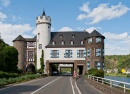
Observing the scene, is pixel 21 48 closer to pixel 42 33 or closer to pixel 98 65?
pixel 42 33

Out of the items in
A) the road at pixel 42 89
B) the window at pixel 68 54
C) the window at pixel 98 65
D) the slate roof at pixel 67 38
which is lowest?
the road at pixel 42 89

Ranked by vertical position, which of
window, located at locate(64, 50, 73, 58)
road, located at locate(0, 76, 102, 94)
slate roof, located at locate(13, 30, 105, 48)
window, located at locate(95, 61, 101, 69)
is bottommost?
road, located at locate(0, 76, 102, 94)

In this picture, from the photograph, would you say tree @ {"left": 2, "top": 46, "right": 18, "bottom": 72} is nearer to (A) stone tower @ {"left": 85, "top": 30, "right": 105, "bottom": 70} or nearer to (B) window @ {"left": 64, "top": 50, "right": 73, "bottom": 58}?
(B) window @ {"left": 64, "top": 50, "right": 73, "bottom": 58}

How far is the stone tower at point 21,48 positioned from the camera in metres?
69.0

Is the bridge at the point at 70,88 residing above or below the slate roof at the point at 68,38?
below

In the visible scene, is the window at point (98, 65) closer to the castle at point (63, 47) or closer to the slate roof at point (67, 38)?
the castle at point (63, 47)

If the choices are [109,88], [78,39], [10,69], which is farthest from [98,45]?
[109,88]

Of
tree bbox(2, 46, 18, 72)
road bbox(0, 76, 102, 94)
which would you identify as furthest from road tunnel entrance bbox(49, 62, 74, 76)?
road bbox(0, 76, 102, 94)

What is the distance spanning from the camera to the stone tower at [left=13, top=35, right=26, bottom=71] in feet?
226

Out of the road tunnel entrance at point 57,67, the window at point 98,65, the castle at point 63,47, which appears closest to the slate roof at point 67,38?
the castle at point 63,47

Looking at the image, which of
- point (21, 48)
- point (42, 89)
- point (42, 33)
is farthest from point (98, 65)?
point (42, 89)

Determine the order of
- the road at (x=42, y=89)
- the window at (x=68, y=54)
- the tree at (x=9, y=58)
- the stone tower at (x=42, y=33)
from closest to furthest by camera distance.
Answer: the road at (x=42, y=89), the tree at (x=9, y=58), the window at (x=68, y=54), the stone tower at (x=42, y=33)

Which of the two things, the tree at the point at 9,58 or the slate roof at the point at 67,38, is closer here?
the tree at the point at 9,58

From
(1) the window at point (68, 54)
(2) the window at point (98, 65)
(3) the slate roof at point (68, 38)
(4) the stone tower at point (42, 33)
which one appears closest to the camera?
(2) the window at point (98, 65)
